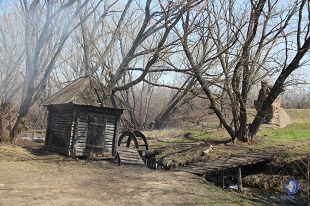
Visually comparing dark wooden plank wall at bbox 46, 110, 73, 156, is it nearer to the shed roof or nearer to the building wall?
the building wall

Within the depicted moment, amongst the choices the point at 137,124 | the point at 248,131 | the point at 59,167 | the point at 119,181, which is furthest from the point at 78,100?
the point at 137,124

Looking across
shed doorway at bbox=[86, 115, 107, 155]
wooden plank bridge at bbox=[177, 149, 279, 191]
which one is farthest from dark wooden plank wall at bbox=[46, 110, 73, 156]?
wooden plank bridge at bbox=[177, 149, 279, 191]

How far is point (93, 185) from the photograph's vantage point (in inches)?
413

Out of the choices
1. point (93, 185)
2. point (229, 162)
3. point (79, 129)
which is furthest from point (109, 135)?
point (93, 185)

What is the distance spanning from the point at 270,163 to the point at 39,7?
51.0 feet

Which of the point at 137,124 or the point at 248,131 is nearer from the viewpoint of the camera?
the point at 248,131

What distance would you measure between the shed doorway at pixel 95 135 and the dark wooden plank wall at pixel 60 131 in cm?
101

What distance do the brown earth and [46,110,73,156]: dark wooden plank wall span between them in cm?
130

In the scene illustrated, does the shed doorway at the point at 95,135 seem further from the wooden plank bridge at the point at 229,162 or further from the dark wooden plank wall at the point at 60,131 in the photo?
the wooden plank bridge at the point at 229,162

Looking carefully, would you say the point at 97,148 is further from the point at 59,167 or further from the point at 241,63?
the point at 241,63

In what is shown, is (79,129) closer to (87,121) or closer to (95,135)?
(87,121)

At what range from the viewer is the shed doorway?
53.9 ft

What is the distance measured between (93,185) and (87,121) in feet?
20.9

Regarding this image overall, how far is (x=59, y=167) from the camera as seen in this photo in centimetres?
1350
